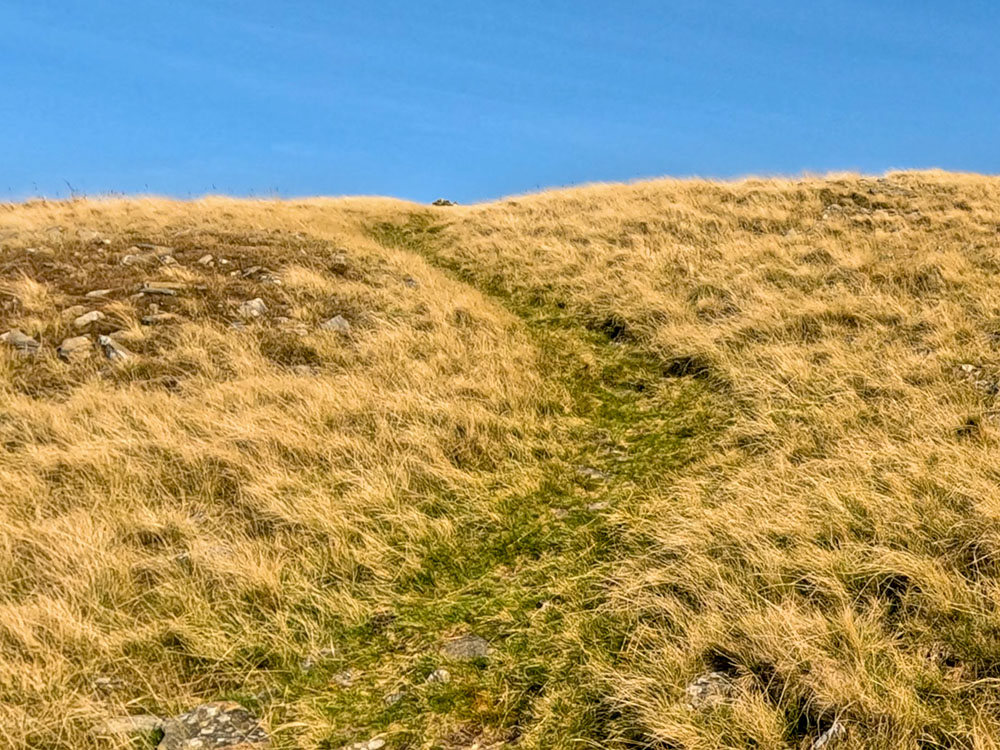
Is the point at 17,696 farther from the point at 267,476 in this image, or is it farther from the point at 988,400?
the point at 988,400

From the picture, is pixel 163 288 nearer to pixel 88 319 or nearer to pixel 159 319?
pixel 159 319

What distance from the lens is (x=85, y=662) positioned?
4.00 m

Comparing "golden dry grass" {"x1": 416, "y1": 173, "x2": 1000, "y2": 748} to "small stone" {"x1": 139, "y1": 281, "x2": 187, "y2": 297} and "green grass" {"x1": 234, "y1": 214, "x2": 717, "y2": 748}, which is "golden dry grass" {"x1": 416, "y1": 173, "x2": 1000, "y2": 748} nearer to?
"green grass" {"x1": 234, "y1": 214, "x2": 717, "y2": 748}

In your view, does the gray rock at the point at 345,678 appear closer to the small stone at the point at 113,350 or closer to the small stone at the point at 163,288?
the small stone at the point at 113,350

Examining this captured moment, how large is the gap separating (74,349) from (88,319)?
1.23 metres

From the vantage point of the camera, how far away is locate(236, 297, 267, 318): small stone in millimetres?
11508

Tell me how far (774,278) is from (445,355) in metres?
6.75

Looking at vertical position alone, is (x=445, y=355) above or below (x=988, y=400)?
above

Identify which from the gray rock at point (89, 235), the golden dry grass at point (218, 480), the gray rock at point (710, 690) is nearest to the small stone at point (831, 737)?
the gray rock at point (710, 690)

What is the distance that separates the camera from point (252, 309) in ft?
38.6

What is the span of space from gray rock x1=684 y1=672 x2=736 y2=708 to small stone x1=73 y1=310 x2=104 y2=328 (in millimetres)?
10736

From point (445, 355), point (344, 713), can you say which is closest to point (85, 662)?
point (344, 713)

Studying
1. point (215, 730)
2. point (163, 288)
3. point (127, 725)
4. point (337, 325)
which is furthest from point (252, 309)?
point (215, 730)

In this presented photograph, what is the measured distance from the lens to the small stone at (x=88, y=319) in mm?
10492
